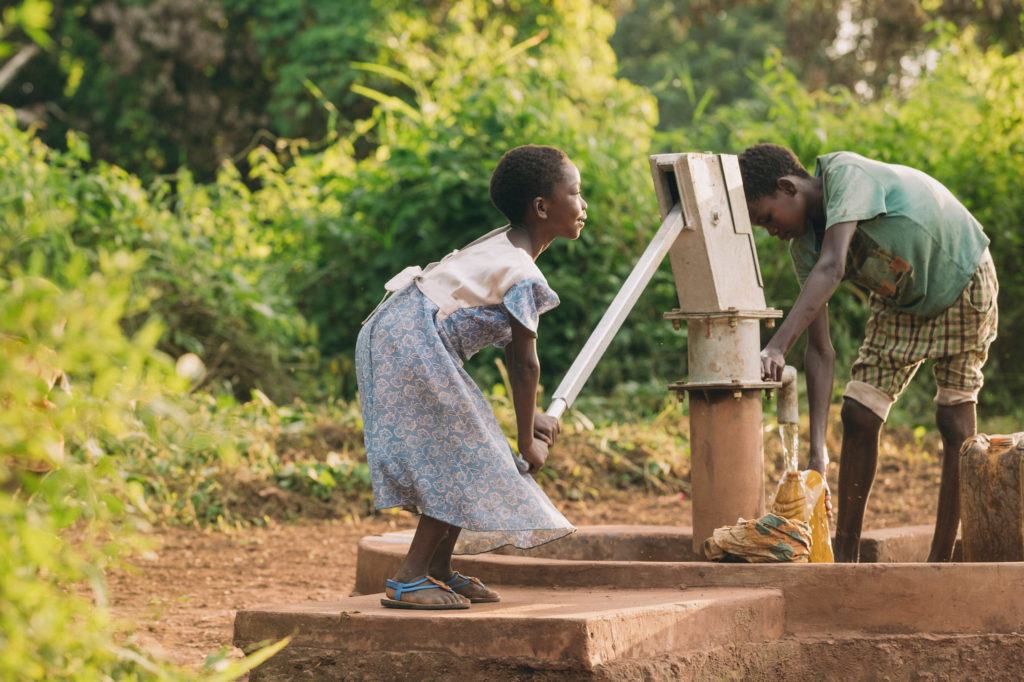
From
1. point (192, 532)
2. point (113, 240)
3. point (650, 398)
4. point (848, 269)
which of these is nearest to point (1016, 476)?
point (848, 269)

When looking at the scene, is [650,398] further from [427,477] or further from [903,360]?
[427,477]

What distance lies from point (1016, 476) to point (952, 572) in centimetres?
65

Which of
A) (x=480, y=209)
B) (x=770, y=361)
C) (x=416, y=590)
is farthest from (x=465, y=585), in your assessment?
(x=480, y=209)

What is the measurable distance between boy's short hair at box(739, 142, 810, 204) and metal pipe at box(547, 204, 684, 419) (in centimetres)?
30

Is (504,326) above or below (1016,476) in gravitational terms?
above

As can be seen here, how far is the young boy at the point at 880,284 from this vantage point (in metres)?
3.99

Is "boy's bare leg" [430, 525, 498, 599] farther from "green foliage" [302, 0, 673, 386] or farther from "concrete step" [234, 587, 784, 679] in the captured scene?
"green foliage" [302, 0, 673, 386]

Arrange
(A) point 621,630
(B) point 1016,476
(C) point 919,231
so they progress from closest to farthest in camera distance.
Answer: (A) point 621,630, (B) point 1016,476, (C) point 919,231

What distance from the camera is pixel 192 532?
21.0 feet

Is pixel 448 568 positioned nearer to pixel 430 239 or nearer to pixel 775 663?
pixel 775 663

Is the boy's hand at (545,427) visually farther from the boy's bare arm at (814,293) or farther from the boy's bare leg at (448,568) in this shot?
the boy's bare arm at (814,293)

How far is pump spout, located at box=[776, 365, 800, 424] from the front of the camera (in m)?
3.96

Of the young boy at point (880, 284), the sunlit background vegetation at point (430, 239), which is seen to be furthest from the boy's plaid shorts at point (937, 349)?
the sunlit background vegetation at point (430, 239)

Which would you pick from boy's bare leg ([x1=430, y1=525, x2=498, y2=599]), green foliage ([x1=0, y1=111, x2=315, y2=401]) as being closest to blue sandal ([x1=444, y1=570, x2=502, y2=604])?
boy's bare leg ([x1=430, y1=525, x2=498, y2=599])
